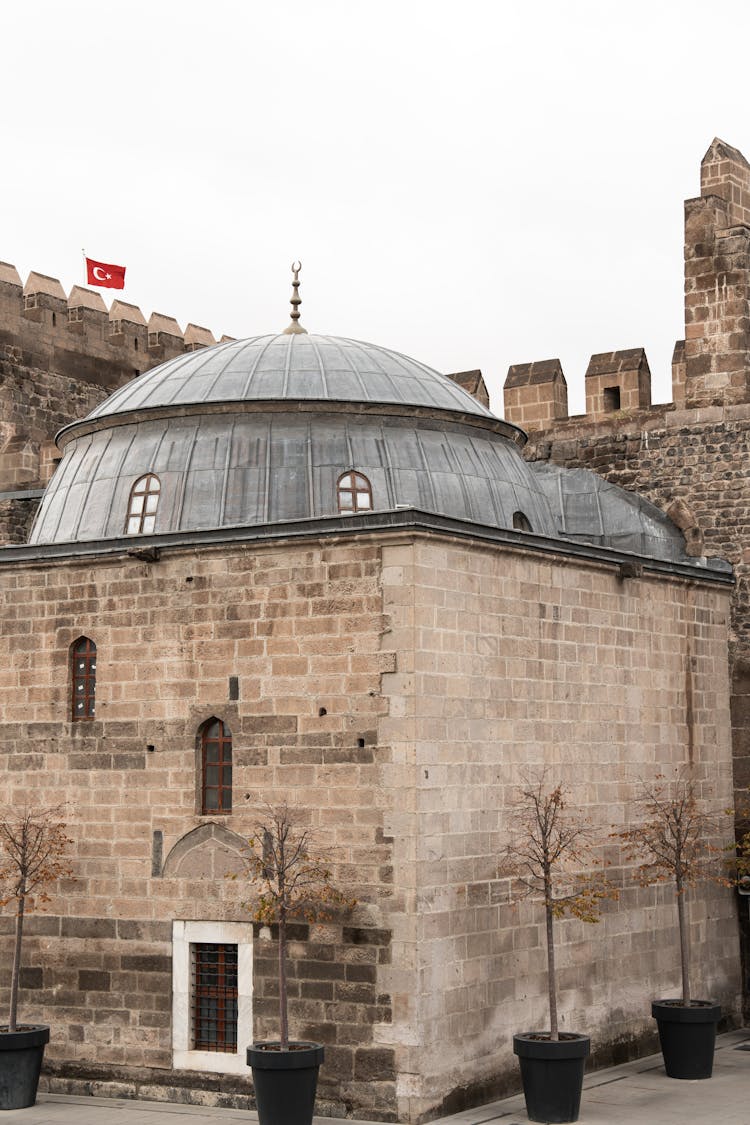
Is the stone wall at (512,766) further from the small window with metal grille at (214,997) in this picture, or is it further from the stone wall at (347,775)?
the small window with metal grille at (214,997)

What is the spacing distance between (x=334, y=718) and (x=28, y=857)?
13.3 ft

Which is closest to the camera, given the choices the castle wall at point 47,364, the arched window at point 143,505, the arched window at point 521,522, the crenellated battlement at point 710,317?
the arched window at point 143,505

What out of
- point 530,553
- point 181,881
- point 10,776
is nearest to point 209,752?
point 181,881

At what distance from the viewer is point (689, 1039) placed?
1842 cm

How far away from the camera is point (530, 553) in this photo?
18047mm

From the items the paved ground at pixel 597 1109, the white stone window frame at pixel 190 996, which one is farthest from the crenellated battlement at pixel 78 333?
the paved ground at pixel 597 1109

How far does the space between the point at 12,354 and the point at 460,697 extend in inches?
583

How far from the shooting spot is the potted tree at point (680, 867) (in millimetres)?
18438

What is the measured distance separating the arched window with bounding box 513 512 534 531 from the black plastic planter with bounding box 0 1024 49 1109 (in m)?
8.58

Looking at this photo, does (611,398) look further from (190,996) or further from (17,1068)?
(17,1068)

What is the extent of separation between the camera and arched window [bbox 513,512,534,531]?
21.0m

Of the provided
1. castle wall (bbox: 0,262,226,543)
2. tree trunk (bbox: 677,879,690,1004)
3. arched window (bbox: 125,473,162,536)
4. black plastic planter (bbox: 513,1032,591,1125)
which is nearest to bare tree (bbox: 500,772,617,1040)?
black plastic planter (bbox: 513,1032,591,1125)

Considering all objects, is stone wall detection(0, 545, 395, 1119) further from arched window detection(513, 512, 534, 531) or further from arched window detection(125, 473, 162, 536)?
arched window detection(513, 512, 534, 531)

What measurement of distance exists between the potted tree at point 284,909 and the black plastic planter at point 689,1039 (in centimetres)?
463
